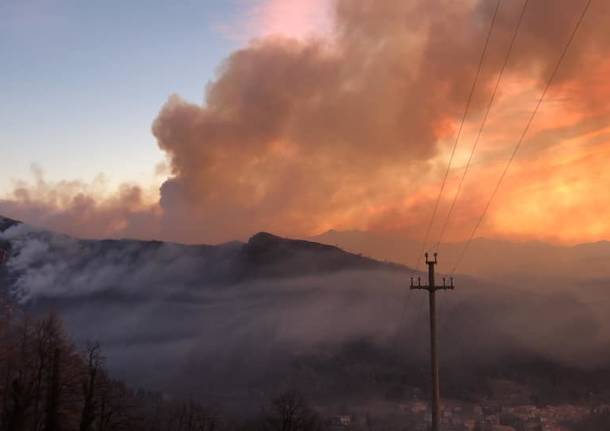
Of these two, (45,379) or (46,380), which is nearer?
(46,380)

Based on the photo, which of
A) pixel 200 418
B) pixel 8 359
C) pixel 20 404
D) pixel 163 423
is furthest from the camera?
pixel 163 423

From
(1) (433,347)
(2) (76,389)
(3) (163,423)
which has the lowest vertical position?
(3) (163,423)

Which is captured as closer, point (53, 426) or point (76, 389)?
point (53, 426)

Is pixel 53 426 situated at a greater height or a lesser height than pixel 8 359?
lesser

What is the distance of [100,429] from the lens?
82062mm

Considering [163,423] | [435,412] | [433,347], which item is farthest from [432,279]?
[163,423]

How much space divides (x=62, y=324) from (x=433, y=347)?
58307 mm

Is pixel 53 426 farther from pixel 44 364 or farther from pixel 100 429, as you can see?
pixel 44 364

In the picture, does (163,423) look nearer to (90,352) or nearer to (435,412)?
(90,352)

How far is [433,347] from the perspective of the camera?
2729 inches

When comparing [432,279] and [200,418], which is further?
[200,418]

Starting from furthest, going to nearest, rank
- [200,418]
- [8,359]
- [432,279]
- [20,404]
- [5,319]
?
[200,418] → [5,319] → [8,359] → [20,404] → [432,279]

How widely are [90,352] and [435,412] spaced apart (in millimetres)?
43580

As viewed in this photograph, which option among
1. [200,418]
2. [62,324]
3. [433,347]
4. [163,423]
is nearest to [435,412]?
[433,347]
